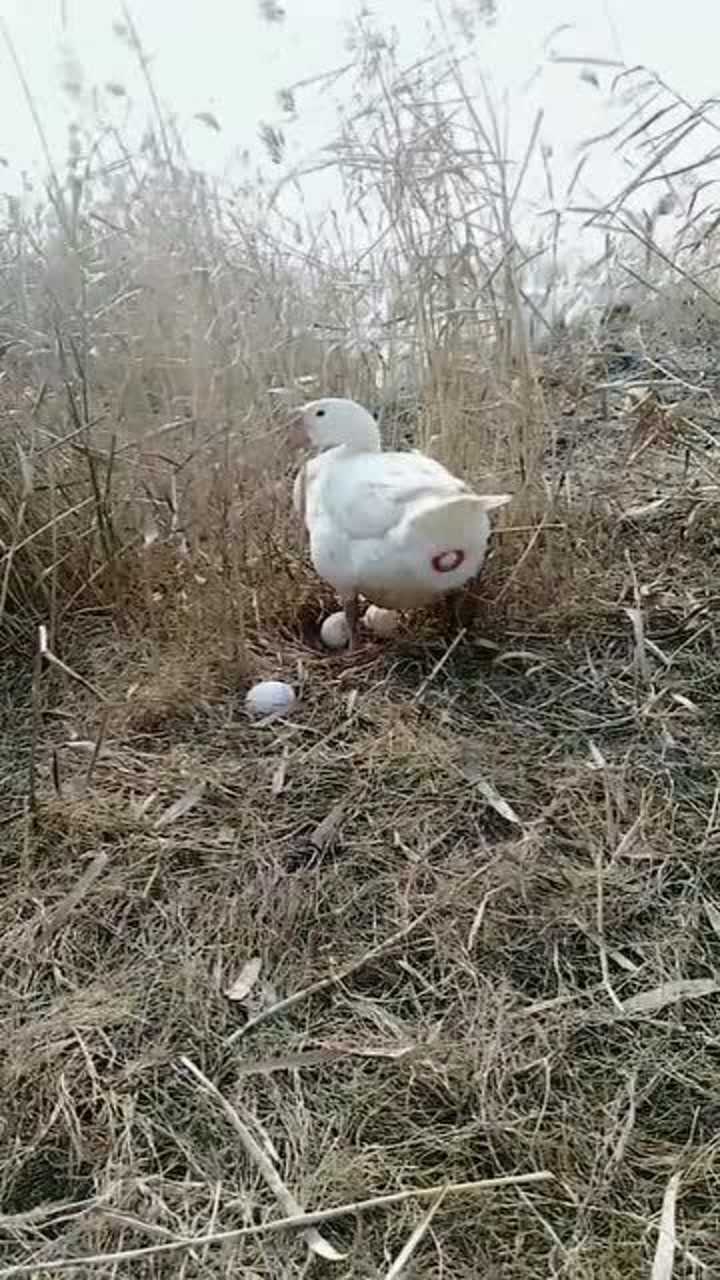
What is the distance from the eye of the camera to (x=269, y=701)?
147cm

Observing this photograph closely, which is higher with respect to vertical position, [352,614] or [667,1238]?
[352,614]

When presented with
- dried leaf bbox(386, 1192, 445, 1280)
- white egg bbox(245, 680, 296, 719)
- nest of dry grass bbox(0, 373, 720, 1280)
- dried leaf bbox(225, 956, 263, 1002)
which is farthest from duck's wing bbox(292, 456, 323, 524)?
dried leaf bbox(386, 1192, 445, 1280)

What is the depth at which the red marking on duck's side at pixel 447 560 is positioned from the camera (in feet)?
4.67

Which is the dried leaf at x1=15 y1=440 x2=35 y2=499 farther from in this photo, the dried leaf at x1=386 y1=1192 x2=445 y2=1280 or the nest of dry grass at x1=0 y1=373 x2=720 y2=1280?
the dried leaf at x1=386 y1=1192 x2=445 y2=1280

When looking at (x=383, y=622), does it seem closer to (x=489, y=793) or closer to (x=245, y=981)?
(x=489, y=793)

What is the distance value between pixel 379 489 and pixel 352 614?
6.3 inches

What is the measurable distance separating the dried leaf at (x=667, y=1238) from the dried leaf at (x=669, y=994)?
167mm

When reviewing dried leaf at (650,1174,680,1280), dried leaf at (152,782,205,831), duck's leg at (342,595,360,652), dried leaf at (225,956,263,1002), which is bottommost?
dried leaf at (650,1174,680,1280)

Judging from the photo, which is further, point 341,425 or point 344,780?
point 341,425

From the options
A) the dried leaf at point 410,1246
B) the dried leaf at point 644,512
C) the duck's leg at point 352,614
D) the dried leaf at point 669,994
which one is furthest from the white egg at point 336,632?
the dried leaf at point 410,1246

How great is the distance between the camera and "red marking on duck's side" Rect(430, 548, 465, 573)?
1.42 m

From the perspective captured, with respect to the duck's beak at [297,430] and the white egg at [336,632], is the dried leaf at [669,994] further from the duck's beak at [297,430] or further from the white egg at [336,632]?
the duck's beak at [297,430]

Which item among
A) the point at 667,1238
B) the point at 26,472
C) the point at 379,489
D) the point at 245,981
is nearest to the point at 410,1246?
the point at 667,1238

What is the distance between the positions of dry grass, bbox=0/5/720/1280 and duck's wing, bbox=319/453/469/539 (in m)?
0.16
